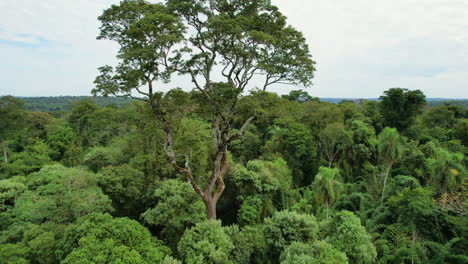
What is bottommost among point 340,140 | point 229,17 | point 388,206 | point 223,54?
point 388,206

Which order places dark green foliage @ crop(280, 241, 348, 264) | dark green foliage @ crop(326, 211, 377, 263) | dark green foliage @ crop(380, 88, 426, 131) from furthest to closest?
dark green foliage @ crop(380, 88, 426, 131) < dark green foliage @ crop(326, 211, 377, 263) < dark green foliage @ crop(280, 241, 348, 264)

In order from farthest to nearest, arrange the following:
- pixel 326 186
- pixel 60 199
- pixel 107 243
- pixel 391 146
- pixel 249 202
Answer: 1. pixel 391 146
2. pixel 249 202
3. pixel 326 186
4. pixel 60 199
5. pixel 107 243

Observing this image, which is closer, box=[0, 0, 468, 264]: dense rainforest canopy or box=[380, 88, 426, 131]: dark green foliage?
box=[0, 0, 468, 264]: dense rainforest canopy

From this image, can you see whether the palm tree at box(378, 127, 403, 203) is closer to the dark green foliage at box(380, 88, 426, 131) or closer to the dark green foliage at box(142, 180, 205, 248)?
the dark green foliage at box(380, 88, 426, 131)

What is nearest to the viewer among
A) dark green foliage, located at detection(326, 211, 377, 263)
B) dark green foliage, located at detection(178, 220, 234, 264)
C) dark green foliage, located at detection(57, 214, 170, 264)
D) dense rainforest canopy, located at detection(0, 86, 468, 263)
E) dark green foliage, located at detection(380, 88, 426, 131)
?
dark green foliage, located at detection(57, 214, 170, 264)

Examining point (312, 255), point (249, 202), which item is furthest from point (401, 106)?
point (312, 255)

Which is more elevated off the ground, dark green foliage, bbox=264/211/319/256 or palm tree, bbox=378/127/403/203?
palm tree, bbox=378/127/403/203

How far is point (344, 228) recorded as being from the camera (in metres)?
9.41

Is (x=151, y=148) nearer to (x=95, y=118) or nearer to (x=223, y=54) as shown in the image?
(x=223, y=54)

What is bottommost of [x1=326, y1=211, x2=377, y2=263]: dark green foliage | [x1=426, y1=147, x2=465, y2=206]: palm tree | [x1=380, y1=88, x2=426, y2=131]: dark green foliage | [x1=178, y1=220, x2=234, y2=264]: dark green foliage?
[x1=326, y1=211, x2=377, y2=263]: dark green foliage

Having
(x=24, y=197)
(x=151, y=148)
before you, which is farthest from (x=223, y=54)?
(x=24, y=197)

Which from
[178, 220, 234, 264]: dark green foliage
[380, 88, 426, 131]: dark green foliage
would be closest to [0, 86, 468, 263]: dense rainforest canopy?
[178, 220, 234, 264]: dark green foliage

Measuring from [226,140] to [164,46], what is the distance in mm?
3832

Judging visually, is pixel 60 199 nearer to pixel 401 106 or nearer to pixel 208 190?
pixel 208 190
